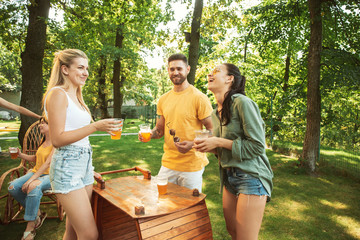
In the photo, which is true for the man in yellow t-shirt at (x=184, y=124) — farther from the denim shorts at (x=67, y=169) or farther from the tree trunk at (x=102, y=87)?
the tree trunk at (x=102, y=87)

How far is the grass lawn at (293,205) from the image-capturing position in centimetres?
336

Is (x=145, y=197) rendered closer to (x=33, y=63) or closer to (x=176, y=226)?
(x=176, y=226)

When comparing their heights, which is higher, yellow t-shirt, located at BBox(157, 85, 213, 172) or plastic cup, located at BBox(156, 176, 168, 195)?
yellow t-shirt, located at BBox(157, 85, 213, 172)

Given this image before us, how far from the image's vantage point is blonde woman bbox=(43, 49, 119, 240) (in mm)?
1774

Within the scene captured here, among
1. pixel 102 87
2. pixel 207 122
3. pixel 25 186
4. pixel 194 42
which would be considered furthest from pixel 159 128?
pixel 102 87

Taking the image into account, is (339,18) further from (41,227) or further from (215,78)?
(41,227)

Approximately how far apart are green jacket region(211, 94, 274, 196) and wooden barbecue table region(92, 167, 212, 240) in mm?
601

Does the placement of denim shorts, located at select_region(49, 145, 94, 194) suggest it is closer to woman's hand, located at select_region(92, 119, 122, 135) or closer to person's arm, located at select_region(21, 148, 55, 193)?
woman's hand, located at select_region(92, 119, 122, 135)

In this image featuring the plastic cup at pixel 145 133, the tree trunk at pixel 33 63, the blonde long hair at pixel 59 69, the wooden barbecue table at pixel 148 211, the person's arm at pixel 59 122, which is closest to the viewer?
the person's arm at pixel 59 122

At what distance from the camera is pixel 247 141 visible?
1.80 metres

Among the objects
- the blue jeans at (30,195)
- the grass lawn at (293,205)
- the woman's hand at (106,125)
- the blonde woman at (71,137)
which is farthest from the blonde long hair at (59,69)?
the grass lawn at (293,205)

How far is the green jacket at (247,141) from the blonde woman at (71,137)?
1.01 m

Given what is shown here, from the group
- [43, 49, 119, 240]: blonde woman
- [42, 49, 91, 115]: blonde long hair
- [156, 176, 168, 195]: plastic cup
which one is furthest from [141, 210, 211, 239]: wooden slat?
[42, 49, 91, 115]: blonde long hair

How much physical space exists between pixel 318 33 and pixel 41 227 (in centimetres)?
744
